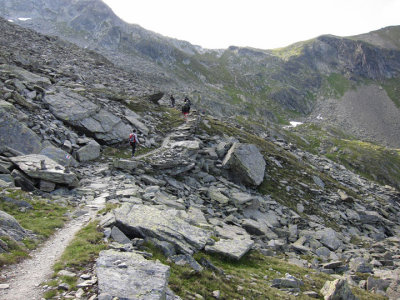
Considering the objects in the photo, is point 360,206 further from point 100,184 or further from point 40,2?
point 40,2

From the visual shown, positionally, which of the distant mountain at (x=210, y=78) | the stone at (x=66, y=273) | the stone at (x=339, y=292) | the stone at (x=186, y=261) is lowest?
the stone at (x=339, y=292)

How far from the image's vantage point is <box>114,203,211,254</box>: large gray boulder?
1143 cm

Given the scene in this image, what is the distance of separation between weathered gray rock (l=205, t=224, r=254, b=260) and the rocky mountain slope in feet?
0.33

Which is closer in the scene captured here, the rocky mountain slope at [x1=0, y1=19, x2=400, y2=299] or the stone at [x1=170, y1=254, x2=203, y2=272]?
the rocky mountain slope at [x1=0, y1=19, x2=400, y2=299]

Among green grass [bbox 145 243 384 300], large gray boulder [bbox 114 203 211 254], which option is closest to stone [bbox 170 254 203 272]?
green grass [bbox 145 243 384 300]

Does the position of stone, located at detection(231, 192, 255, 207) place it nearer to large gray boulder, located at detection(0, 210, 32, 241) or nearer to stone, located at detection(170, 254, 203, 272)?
stone, located at detection(170, 254, 203, 272)

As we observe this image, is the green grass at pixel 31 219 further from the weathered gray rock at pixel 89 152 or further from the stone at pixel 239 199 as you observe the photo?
the stone at pixel 239 199

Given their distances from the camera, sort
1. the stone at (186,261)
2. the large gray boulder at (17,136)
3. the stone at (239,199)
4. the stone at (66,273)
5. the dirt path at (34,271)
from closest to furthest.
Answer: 1. the dirt path at (34,271)
2. the stone at (66,273)
3. the stone at (186,261)
4. the large gray boulder at (17,136)
5. the stone at (239,199)

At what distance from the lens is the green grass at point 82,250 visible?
8703 mm

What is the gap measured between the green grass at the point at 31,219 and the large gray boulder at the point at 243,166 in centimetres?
1849

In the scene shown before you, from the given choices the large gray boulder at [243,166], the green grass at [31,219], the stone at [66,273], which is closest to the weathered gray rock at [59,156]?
the green grass at [31,219]

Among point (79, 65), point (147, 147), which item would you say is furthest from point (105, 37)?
point (147, 147)

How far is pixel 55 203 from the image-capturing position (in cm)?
1456

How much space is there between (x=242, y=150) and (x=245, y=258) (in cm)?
1690
